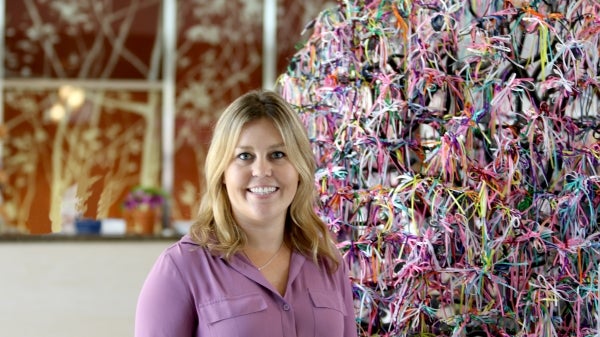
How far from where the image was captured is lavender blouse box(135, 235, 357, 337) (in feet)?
5.54

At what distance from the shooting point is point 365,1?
2416mm

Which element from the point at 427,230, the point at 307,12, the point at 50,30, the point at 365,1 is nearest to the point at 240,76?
the point at 307,12

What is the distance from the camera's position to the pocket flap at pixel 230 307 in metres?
1.71

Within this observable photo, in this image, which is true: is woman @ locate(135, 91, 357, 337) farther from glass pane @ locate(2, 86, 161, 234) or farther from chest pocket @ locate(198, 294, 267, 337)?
glass pane @ locate(2, 86, 161, 234)

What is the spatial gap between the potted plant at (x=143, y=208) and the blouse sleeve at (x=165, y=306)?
4751 mm

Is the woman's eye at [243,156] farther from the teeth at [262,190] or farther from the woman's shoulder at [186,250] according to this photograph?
the woman's shoulder at [186,250]

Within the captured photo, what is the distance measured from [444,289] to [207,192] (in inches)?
24.3

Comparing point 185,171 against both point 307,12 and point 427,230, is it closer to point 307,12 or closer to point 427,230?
point 307,12

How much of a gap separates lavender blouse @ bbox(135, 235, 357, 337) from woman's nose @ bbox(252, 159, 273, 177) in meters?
0.17

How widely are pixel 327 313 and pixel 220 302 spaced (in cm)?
23

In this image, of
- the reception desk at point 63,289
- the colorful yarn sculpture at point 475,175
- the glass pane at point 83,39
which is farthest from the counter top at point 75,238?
the colorful yarn sculpture at point 475,175

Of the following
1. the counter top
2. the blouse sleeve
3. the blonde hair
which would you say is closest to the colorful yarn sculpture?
the blonde hair

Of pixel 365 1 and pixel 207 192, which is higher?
pixel 365 1

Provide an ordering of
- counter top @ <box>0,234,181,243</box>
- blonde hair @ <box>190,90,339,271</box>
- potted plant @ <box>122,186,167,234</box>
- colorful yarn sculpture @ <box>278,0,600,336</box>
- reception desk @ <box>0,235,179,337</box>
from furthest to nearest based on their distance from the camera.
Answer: potted plant @ <box>122,186,167,234</box> < counter top @ <box>0,234,181,243</box> < reception desk @ <box>0,235,179,337</box> < colorful yarn sculpture @ <box>278,0,600,336</box> < blonde hair @ <box>190,90,339,271</box>
